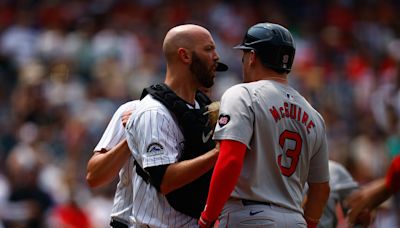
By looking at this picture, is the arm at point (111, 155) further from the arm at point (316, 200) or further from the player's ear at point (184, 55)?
the arm at point (316, 200)

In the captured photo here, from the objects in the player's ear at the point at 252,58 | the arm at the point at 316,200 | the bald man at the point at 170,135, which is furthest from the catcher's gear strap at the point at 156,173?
the arm at the point at 316,200

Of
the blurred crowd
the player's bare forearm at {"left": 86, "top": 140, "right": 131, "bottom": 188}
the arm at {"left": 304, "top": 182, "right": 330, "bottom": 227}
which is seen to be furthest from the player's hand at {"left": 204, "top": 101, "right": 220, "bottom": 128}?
the blurred crowd

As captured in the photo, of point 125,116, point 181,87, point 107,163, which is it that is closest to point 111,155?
point 107,163

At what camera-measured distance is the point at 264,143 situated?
18.8 ft

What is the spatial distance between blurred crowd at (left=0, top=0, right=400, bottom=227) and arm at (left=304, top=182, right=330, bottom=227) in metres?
4.29

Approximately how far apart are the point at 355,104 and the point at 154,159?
9.13 metres

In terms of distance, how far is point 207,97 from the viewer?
258 inches

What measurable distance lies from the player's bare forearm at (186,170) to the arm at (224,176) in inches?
7.3

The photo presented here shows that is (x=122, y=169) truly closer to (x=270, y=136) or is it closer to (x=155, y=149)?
(x=155, y=149)

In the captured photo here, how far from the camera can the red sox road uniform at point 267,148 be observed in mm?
5668

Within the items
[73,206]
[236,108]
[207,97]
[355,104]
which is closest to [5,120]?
[73,206]

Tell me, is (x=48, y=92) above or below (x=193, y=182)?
below

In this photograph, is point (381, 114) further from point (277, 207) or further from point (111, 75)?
point (277, 207)

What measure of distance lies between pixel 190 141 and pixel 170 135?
13 cm
